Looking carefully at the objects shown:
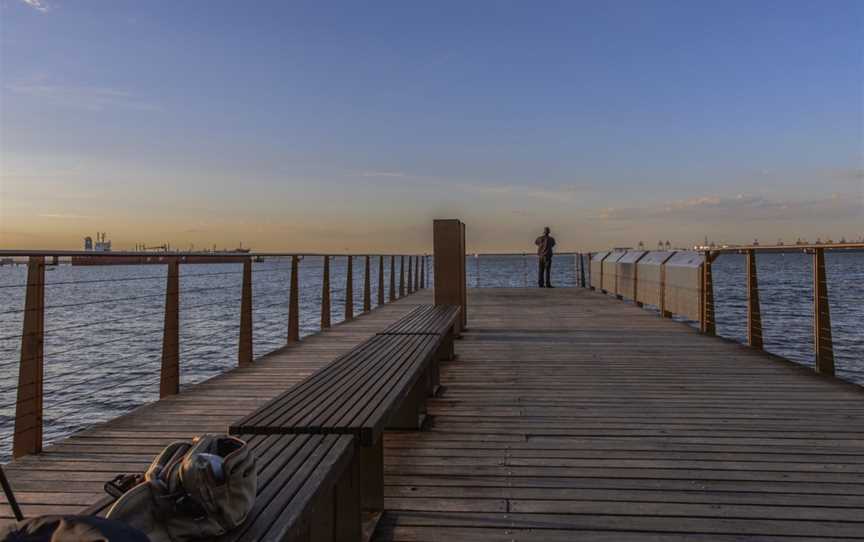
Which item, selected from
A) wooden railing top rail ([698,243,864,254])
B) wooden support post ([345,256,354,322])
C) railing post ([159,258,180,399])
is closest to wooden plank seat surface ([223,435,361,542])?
railing post ([159,258,180,399])

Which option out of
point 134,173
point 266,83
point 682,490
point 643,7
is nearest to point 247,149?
point 266,83

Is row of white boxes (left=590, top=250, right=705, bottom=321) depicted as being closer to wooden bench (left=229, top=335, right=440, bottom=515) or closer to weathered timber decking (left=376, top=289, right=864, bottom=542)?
weathered timber decking (left=376, top=289, right=864, bottom=542)

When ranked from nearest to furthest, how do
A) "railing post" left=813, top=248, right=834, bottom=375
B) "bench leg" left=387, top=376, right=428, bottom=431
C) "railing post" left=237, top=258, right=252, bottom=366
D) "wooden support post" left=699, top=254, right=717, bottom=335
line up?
"bench leg" left=387, top=376, right=428, bottom=431
"railing post" left=813, top=248, right=834, bottom=375
"railing post" left=237, top=258, right=252, bottom=366
"wooden support post" left=699, top=254, right=717, bottom=335

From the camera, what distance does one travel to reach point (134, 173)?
67.8ft

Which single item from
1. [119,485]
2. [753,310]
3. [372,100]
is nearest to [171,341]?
[119,485]

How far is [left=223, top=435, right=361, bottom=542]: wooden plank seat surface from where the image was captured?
1.24m

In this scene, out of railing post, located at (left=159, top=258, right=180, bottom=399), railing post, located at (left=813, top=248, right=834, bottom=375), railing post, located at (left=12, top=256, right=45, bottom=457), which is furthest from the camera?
railing post, located at (left=813, top=248, right=834, bottom=375)

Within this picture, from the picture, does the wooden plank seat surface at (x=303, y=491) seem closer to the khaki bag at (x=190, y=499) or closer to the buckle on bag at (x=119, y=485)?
the khaki bag at (x=190, y=499)

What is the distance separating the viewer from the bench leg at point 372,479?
2211 millimetres

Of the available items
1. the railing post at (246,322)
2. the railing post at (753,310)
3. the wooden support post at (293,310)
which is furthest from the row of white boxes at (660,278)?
the railing post at (246,322)

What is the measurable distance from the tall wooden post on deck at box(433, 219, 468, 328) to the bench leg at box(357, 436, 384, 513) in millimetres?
4135

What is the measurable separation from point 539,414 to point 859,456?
5.22 ft

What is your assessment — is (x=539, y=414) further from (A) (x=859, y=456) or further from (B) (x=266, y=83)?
(B) (x=266, y=83)

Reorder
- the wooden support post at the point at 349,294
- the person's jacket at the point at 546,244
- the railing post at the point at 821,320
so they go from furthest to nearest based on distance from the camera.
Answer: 1. the person's jacket at the point at 546,244
2. the wooden support post at the point at 349,294
3. the railing post at the point at 821,320
